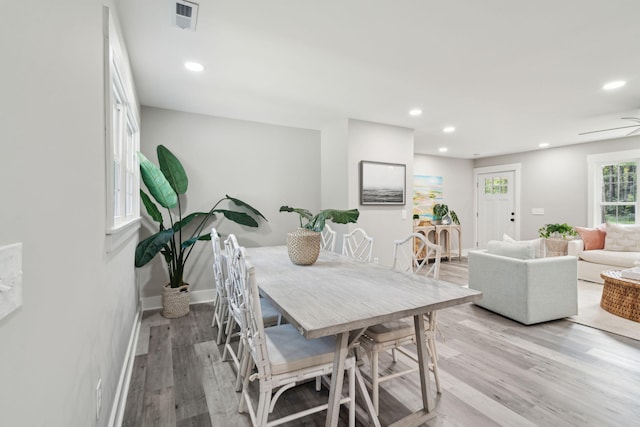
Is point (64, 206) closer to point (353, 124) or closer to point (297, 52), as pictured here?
point (297, 52)

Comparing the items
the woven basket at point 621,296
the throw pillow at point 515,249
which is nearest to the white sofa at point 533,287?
the throw pillow at point 515,249

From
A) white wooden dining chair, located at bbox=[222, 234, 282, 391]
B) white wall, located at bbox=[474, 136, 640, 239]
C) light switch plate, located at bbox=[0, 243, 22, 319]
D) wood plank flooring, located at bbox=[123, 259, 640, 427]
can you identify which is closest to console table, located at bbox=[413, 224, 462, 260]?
white wall, located at bbox=[474, 136, 640, 239]

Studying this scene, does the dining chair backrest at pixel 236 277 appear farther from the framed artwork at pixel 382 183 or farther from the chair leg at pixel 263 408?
the framed artwork at pixel 382 183

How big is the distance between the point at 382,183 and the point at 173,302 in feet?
10.1

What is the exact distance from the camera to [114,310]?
177 centimetres

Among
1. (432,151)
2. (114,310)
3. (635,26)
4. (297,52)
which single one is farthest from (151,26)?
(432,151)

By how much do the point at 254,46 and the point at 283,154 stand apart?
2.23 meters

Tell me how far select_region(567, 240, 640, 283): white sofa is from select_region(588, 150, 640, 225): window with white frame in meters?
1.06

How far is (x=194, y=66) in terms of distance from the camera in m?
2.63

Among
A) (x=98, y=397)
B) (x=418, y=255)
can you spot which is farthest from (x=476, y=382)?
(x=98, y=397)

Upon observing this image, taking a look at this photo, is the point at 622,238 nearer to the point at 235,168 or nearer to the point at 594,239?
the point at 594,239

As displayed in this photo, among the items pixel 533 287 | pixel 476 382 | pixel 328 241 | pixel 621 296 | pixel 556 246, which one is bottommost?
pixel 476 382

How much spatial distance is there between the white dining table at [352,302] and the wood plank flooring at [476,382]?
37cm

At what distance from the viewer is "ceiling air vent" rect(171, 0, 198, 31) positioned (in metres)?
1.83
